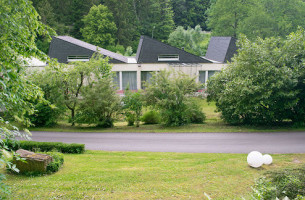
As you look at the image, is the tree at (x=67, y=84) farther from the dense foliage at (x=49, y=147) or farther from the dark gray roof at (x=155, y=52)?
the dark gray roof at (x=155, y=52)

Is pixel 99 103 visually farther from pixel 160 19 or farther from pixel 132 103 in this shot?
pixel 160 19

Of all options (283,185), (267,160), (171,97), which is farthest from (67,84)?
(283,185)

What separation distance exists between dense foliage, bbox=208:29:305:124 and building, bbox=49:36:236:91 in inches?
517

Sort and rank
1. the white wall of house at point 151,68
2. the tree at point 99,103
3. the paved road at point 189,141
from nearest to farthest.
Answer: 1. the paved road at point 189,141
2. the tree at point 99,103
3. the white wall of house at point 151,68

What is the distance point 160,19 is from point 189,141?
54.1m

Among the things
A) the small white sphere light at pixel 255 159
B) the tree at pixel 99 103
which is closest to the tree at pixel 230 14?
the tree at pixel 99 103

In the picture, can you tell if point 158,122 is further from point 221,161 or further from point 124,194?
point 124,194

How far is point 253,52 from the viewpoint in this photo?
20359 millimetres

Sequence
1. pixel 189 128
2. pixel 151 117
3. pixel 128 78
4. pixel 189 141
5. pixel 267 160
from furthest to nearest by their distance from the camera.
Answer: pixel 128 78 < pixel 151 117 < pixel 189 128 < pixel 189 141 < pixel 267 160

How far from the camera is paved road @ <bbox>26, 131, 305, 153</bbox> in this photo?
1591 cm

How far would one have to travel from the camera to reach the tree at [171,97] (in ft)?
71.4

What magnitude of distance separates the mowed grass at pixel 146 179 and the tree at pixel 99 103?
25.6 feet

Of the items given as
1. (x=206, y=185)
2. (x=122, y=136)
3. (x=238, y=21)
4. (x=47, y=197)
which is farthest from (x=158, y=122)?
(x=238, y=21)

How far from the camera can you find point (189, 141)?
1789 cm
